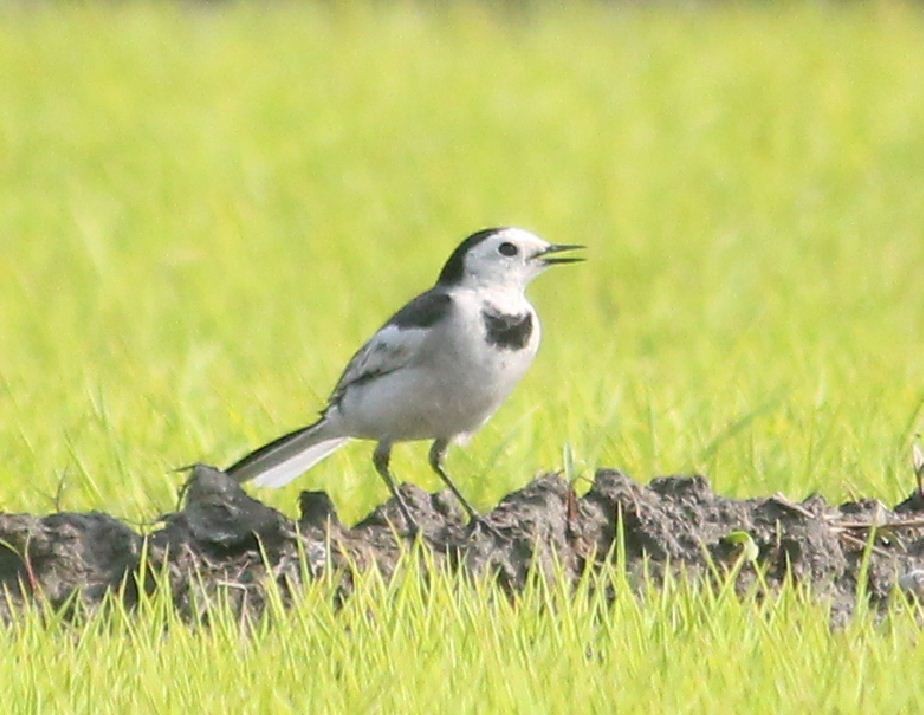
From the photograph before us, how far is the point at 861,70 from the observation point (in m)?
16.8

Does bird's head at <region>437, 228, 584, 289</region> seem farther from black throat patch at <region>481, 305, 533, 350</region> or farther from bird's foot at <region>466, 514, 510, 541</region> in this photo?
bird's foot at <region>466, 514, 510, 541</region>

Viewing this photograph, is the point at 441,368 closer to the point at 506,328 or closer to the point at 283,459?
the point at 506,328

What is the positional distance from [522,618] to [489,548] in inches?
23.1

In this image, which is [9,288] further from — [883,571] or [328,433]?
[883,571]

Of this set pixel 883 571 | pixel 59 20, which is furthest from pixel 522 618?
pixel 59 20

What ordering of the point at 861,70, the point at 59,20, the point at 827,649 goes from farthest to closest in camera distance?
the point at 59,20, the point at 861,70, the point at 827,649

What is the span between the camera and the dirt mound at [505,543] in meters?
5.63

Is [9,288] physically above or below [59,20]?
below

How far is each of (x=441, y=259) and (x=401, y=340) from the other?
19.0ft

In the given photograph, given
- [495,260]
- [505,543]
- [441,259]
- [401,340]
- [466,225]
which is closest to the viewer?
[505,543]

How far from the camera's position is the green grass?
4859 mm

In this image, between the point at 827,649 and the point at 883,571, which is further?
the point at 883,571

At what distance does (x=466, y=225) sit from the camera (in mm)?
13031

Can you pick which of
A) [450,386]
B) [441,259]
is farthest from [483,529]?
[441,259]
